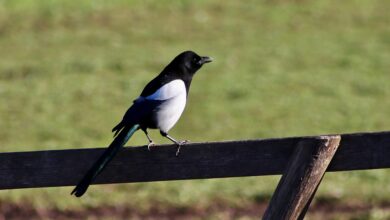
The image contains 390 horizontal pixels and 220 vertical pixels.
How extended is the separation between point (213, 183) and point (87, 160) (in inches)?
313

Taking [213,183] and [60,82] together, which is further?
[60,82]

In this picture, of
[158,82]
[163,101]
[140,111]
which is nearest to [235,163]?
[140,111]

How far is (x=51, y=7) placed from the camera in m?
24.9

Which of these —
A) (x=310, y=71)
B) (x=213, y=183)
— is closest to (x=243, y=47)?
(x=310, y=71)

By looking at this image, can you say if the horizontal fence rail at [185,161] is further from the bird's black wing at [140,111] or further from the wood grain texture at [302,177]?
the bird's black wing at [140,111]

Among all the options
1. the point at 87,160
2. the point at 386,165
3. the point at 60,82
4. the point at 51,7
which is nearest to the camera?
the point at 386,165

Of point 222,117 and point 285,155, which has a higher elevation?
point 285,155

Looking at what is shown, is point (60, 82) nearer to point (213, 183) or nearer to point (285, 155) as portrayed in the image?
point (213, 183)

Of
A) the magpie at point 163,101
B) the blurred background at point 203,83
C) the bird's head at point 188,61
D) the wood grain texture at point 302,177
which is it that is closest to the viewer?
the wood grain texture at point 302,177

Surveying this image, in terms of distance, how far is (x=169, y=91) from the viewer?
6.38 metres

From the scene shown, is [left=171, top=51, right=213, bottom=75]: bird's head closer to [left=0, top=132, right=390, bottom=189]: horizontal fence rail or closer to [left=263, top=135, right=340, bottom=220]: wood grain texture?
[left=0, top=132, right=390, bottom=189]: horizontal fence rail

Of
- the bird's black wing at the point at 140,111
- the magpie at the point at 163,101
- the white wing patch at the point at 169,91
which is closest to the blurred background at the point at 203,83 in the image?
the magpie at the point at 163,101

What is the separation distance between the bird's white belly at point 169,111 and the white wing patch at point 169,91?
2 cm

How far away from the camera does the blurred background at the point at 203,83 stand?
39.1 ft
